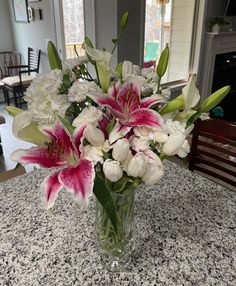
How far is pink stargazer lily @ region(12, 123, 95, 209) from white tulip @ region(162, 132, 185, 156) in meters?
0.16

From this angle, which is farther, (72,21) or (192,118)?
(72,21)

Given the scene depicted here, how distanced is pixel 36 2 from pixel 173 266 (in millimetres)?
4495

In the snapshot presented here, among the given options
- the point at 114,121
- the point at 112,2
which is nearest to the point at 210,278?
the point at 114,121

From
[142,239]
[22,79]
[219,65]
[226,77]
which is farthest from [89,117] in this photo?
[22,79]

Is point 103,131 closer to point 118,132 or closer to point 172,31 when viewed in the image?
point 118,132

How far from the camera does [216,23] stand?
352 cm

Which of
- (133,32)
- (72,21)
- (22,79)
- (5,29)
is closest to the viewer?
(133,32)

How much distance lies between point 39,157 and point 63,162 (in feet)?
0.17

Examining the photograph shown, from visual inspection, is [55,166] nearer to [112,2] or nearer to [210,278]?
[210,278]

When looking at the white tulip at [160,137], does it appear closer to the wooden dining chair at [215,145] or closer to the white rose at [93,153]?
the white rose at [93,153]

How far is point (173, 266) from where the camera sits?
760 mm

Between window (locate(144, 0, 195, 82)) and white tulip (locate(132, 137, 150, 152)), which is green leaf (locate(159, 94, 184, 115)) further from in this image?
window (locate(144, 0, 195, 82))

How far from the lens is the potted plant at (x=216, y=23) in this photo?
11.5 feet

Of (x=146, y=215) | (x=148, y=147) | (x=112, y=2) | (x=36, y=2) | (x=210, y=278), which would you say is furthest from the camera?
(x=36, y=2)
